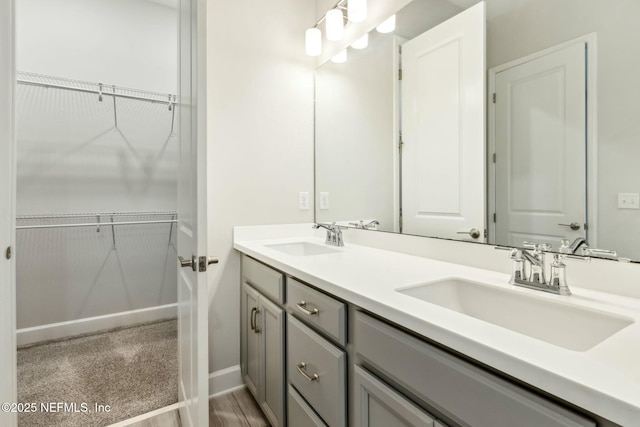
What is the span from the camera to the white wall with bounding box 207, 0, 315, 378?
1.74 meters

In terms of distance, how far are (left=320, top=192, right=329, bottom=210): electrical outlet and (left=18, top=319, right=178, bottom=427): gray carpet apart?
55.9 inches

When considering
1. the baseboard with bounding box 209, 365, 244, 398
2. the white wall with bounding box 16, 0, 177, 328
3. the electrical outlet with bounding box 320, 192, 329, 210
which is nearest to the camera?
the baseboard with bounding box 209, 365, 244, 398

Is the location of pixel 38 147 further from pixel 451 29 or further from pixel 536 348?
pixel 536 348

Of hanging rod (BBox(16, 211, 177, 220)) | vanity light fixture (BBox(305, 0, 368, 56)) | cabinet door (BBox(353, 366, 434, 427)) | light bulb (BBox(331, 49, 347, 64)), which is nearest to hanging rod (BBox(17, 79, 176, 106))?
hanging rod (BBox(16, 211, 177, 220))

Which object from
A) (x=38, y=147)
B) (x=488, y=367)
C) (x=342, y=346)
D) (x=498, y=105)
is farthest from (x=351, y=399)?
(x=38, y=147)

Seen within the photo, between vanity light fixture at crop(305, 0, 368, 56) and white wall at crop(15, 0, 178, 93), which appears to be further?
white wall at crop(15, 0, 178, 93)

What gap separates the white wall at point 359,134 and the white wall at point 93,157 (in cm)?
161

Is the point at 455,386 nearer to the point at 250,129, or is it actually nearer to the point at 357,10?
the point at 250,129

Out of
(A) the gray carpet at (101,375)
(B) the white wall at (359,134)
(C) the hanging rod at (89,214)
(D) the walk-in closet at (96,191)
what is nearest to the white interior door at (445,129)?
(B) the white wall at (359,134)

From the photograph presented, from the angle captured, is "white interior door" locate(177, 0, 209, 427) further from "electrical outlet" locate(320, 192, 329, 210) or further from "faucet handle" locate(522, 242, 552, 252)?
"faucet handle" locate(522, 242, 552, 252)

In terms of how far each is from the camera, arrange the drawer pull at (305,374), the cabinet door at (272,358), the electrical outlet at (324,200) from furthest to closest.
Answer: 1. the electrical outlet at (324,200)
2. the cabinet door at (272,358)
3. the drawer pull at (305,374)

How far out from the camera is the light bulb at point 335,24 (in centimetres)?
176

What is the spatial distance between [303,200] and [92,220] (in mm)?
1837

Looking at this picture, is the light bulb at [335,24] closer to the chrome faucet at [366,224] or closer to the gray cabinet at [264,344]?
the chrome faucet at [366,224]
